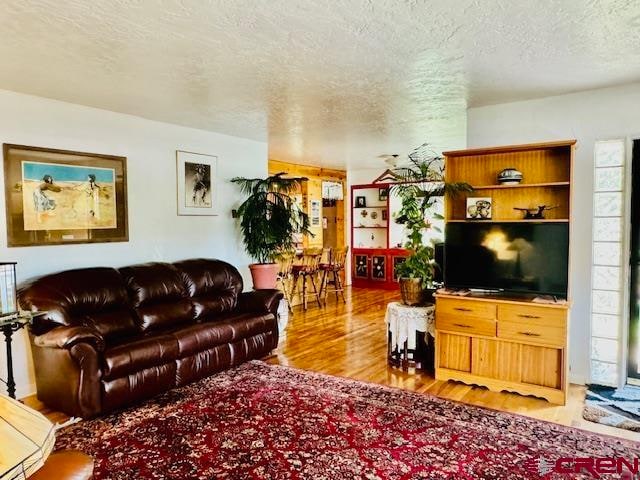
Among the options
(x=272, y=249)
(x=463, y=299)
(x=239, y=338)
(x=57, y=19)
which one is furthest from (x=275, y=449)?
(x=272, y=249)

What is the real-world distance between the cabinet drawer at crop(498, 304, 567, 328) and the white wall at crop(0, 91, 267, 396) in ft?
11.1

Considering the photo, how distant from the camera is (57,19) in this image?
7.46ft

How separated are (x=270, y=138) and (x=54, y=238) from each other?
2.84m

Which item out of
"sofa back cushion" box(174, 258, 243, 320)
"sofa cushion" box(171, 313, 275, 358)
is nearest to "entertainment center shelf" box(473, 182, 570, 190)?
"sofa cushion" box(171, 313, 275, 358)

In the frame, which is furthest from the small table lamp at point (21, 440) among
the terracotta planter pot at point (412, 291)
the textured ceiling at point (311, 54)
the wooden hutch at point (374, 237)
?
the wooden hutch at point (374, 237)

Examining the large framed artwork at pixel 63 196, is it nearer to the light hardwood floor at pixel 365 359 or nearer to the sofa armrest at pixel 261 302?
the sofa armrest at pixel 261 302

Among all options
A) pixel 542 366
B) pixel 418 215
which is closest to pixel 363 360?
pixel 418 215

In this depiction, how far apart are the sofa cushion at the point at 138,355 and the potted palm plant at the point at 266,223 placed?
2.03m

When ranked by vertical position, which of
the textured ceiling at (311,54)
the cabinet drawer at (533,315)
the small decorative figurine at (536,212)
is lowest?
the cabinet drawer at (533,315)

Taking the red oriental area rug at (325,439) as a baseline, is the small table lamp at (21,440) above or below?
above

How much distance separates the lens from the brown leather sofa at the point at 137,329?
3.10 meters

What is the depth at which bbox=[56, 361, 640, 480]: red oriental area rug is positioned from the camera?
244cm

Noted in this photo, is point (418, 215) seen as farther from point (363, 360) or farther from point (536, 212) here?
point (363, 360)

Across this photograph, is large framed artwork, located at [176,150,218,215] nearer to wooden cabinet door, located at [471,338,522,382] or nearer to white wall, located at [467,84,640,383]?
wooden cabinet door, located at [471,338,522,382]
